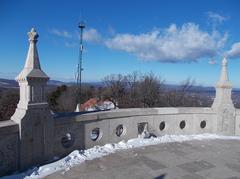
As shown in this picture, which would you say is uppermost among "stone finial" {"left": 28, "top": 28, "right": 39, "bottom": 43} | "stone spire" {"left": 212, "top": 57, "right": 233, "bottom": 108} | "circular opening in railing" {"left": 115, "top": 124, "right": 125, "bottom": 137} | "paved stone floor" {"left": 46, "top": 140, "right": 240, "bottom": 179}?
"stone finial" {"left": 28, "top": 28, "right": 39, "bottom": 43}

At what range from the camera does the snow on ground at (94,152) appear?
6.63 meters

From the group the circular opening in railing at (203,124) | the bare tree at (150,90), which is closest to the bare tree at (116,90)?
the bare tree at (150,90)

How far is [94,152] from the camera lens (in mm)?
8195

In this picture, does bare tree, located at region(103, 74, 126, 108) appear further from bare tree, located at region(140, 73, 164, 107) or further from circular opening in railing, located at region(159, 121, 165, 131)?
circular opening in railing, located at region(159, 121, 165, 131)

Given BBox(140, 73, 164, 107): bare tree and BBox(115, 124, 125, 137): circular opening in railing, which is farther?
BBox(140, 73, 164, 107): bare tree

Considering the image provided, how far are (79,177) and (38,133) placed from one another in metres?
1.60

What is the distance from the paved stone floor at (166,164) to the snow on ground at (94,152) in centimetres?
27

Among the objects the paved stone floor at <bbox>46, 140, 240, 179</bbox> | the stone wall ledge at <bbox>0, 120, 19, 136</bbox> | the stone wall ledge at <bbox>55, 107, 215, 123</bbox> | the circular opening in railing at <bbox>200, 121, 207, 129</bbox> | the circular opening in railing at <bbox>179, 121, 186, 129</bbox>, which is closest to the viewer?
the stone wall ledge at <bbox>0, 120, 19, 136</bbox>

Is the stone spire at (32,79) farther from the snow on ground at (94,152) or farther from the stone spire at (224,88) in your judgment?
the stone spire at (224,88)

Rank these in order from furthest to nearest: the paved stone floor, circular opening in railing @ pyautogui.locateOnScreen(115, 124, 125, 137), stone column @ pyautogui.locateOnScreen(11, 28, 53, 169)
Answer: circular opening in railing @ pyautogui.locateOnScreen(115, 124, 125, 137) < stone column @ pyautogui.locateOnScreen(11, 28, 53, 169) < the paved stone floor

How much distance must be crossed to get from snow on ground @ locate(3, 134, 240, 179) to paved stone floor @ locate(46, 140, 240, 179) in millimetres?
268

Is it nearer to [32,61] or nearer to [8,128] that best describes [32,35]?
[32,61]

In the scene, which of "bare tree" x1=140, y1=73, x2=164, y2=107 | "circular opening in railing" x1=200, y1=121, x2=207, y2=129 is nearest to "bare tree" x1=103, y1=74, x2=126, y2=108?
"bare tree" x1=140, y1=73, x2=164, y2=107

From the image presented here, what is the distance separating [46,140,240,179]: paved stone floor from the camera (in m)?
6.62
